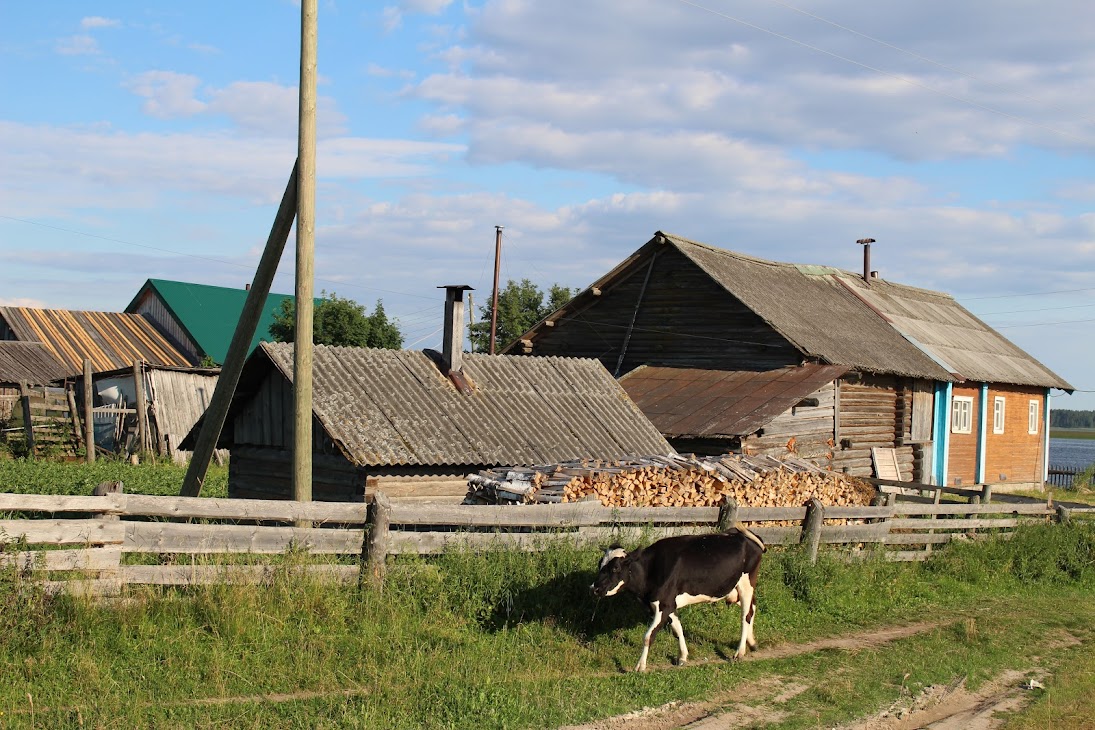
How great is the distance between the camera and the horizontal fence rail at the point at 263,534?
8.38 metres

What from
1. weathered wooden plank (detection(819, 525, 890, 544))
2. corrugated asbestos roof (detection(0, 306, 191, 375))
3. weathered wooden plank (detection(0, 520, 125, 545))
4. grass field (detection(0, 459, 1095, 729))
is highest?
corrugated asbestos roof (detection(0, 306, 191, 375))

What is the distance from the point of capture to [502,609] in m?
9.75

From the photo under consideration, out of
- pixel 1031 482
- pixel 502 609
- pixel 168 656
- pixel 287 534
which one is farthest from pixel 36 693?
pixel 1031 482

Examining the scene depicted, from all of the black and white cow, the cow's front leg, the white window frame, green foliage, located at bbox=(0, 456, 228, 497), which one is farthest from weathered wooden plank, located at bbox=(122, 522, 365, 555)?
the white window frame

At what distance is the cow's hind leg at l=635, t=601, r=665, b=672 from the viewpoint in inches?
354

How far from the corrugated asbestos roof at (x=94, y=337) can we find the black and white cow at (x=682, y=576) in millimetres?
35050

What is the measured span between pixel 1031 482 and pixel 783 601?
3053 centimetres

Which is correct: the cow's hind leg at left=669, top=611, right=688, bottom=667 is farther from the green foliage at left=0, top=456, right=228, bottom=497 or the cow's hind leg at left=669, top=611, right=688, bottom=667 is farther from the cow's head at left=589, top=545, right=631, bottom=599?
the green foliage at left=0, top=456, right=228, bottom=497

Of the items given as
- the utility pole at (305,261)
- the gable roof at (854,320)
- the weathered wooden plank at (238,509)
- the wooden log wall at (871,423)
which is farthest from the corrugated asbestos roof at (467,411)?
the wooden log wall at (871,423)

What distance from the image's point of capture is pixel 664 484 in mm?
13609

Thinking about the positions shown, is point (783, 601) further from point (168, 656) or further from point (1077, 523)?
point (1077, 523)

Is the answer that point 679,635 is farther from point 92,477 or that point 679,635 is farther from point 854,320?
point 854,320

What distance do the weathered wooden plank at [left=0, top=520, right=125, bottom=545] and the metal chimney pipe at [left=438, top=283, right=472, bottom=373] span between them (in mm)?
10191

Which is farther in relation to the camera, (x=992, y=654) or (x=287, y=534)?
(x=992, y=654)
